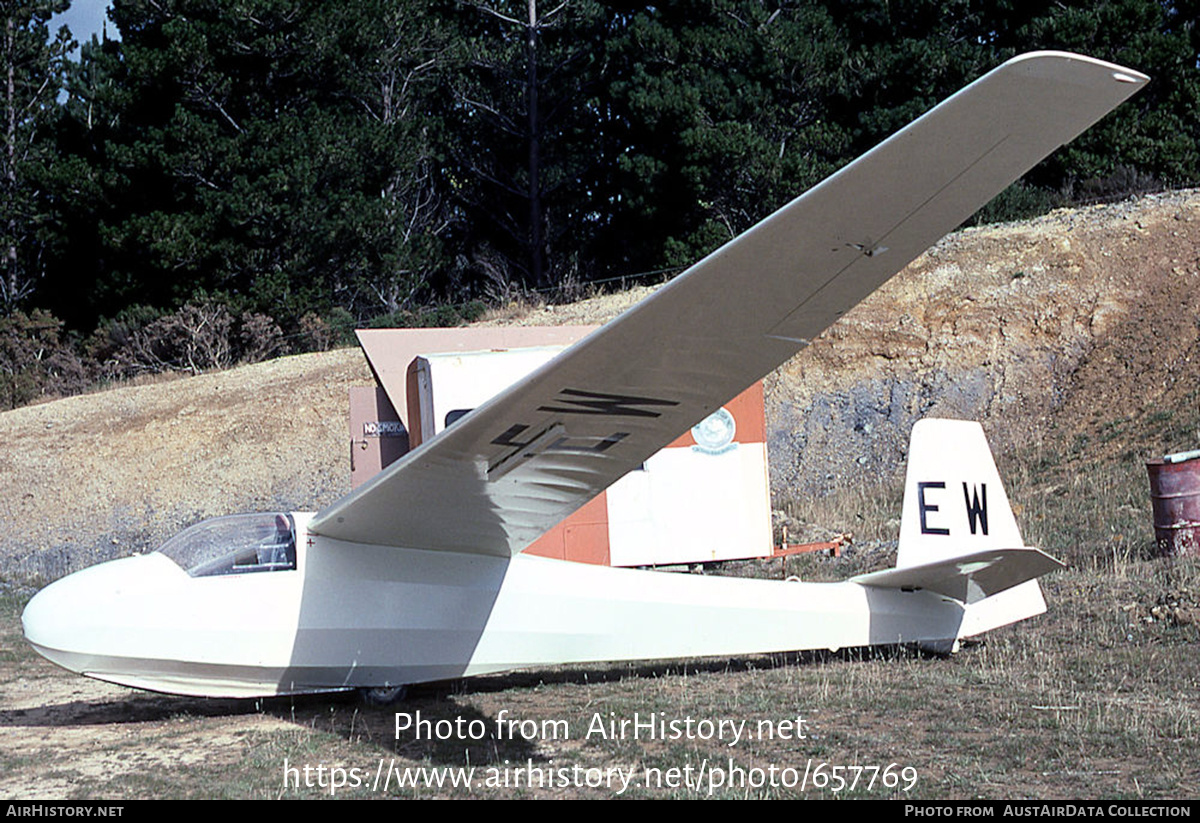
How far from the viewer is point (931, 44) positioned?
2961 cm

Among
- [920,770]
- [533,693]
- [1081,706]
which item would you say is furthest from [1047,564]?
[533,693]

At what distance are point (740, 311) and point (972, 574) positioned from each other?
4.17m

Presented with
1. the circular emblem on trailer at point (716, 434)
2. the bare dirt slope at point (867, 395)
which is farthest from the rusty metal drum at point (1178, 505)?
the bare dirt slope at point (867, 395)

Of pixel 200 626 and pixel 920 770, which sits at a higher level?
pixel 200 626

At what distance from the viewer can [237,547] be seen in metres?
7.33

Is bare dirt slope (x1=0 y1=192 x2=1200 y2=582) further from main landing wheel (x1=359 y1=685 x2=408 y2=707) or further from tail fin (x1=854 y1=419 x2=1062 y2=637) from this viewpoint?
main landing wheel (x1=359 y1=685 x2=408 y2=707)

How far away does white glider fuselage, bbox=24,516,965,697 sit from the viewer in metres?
7.01

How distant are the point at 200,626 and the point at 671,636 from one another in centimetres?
330

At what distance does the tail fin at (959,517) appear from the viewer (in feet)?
27.7

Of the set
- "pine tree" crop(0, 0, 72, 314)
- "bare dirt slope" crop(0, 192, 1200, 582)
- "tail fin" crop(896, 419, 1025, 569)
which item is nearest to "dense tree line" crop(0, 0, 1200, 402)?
"pine tree" crop(0, 0, 72, 314)

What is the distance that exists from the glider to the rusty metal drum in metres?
3.52

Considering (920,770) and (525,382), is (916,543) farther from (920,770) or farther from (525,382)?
(525,382)

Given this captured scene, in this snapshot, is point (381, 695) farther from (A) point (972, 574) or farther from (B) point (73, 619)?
(A) point (972, 574)

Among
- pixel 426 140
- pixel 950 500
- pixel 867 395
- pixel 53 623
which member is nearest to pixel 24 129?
pixel 426 140
